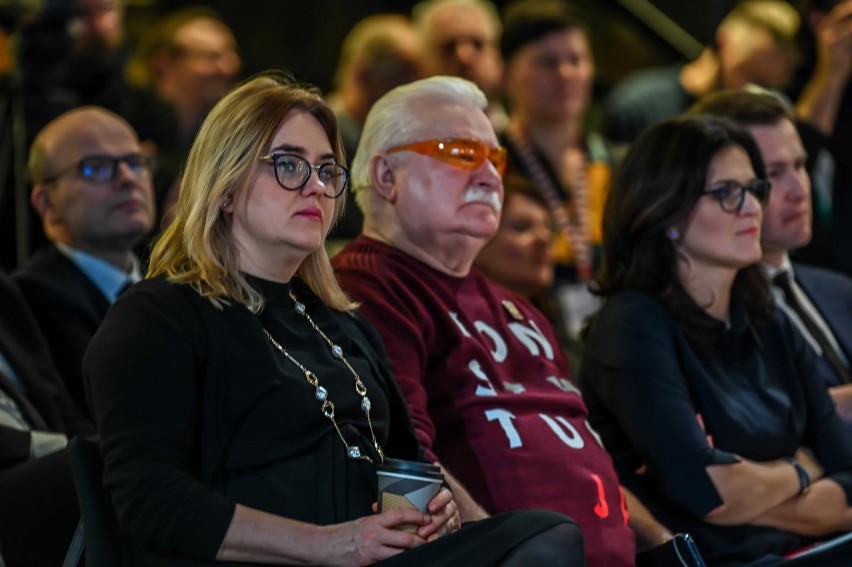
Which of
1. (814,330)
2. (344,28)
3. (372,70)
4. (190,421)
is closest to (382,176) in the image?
(190,421)

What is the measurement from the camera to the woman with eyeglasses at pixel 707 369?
10.3 ft

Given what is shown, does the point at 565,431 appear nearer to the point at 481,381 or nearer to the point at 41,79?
the point at 481,381

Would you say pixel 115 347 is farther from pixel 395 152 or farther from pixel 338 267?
pixel 395 152

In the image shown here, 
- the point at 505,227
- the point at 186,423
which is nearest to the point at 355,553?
the point at 186,423

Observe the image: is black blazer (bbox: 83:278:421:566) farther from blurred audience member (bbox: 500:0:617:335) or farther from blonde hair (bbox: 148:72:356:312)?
blurred audience member (bbox: 500:0:617:335)

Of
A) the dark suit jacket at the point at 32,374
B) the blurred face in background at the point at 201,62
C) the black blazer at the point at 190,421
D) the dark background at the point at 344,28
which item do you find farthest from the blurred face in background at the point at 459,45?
the black blazer at the point at 190,421

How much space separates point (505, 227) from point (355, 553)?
7.69ft

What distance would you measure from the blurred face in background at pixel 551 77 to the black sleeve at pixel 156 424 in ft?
9.94

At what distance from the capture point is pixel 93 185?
12.8 feet

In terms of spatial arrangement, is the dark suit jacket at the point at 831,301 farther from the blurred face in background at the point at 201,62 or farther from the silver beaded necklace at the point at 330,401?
the blurred face in background at the point at 201,62

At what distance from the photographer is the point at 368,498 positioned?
2537 mm

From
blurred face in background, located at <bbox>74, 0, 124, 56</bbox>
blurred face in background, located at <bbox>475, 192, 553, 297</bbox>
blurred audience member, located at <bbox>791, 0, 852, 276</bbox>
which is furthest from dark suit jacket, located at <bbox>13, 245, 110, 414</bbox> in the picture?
blurred audience member, located at <bbox>791, 0, 852, 276</bbox>

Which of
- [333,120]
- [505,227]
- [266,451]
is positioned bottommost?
[505,227]

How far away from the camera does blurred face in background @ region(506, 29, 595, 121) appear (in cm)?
528
